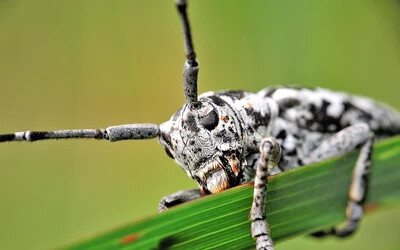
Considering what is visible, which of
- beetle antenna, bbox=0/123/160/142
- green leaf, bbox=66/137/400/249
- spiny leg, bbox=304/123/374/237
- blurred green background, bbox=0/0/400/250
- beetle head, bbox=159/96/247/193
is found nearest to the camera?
green leaf, bbox=66/137/400/249

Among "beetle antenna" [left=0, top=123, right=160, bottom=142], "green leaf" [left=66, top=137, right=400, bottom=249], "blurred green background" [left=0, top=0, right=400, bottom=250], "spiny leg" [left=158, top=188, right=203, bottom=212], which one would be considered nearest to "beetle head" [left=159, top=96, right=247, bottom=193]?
"beetle antenna" [left=0, top=123, right=160, bottom=142]

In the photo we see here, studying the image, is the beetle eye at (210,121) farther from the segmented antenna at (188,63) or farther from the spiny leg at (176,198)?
the spiny leg at (176,198)

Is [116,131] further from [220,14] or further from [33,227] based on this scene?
[220,14]

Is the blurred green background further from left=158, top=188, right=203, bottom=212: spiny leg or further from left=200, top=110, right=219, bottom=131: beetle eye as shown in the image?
left=200, top=110, right=219, bottom=131: beetle eye

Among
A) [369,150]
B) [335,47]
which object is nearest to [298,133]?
[369,150]

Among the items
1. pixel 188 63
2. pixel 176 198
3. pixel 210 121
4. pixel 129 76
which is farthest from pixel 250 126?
pixel 129 76

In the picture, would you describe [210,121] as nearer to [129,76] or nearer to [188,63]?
[188,63]
